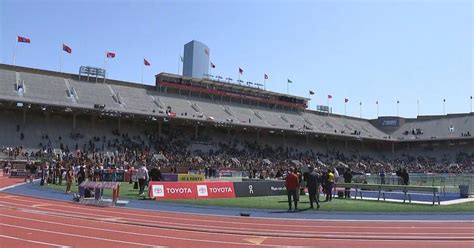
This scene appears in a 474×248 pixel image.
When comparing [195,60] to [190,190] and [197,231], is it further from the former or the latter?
[197,231]

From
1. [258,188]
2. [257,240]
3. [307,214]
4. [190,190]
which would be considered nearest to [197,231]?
[257,240]

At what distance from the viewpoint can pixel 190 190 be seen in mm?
22906

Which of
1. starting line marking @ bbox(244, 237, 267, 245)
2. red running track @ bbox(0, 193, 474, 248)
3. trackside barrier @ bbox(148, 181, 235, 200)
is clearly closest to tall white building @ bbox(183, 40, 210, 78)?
trackside barrier @ bbox(148, 181, 235, 200)

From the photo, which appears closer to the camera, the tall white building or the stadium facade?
the stadium facade

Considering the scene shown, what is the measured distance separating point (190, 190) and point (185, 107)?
44.6 m

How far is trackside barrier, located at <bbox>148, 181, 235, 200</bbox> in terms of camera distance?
2192cm

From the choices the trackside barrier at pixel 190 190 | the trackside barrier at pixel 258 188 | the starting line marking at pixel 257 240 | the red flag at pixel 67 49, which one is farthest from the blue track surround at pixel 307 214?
the red flag at pixel 67 49

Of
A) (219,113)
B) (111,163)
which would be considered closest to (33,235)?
(111,163)

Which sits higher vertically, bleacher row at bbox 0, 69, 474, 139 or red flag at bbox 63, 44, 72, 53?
red flag at bbox 63, 44, 72, 53

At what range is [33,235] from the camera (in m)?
11.2

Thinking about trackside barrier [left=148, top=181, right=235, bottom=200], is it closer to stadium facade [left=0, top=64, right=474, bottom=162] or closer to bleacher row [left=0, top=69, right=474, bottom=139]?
stadium facade [left=0, top=64, right=474, bottom=162]

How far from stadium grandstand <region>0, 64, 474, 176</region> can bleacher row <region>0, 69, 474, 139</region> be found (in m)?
0.16

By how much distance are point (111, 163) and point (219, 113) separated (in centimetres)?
2712

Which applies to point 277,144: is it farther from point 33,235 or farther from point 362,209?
point 33,235
